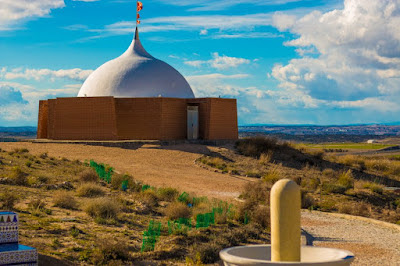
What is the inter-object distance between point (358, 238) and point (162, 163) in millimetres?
14282

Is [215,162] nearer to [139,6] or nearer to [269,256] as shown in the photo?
[139,6]

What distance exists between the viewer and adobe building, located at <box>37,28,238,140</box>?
2928cm

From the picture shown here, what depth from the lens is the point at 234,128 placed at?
1276 inches

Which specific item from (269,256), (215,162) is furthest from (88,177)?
(269,256)

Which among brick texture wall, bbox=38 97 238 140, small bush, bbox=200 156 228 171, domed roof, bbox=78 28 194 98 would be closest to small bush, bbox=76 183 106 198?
small bush, bbox=200 156 228 171

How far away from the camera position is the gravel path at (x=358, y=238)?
901cm

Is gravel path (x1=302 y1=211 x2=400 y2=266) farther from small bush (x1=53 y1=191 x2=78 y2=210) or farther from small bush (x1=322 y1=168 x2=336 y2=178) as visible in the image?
small bush (x1=322 y1=168 x2=336 y2=178)

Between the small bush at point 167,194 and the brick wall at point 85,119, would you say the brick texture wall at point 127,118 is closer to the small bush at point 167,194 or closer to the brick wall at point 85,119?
the brick wall at point 85,119

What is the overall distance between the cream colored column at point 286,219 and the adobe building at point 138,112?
83.5ft

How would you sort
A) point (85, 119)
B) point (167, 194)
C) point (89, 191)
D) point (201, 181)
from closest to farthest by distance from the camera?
point (89, 191) < point (167, 194) < point (201, 181) < point (85, 119)

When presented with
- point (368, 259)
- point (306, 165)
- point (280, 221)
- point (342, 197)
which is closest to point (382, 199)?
point (342, 197)

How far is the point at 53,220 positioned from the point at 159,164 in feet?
44.8

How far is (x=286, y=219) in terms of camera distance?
3896 millimetres

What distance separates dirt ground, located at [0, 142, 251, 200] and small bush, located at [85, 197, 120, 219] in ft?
17.8
